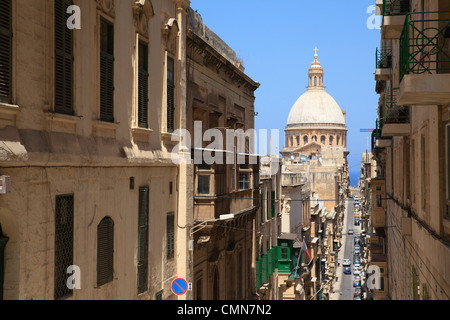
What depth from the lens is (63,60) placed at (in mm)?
8352

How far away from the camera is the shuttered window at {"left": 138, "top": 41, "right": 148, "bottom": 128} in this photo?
1165 centimetres

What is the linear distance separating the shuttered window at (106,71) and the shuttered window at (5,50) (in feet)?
9.26

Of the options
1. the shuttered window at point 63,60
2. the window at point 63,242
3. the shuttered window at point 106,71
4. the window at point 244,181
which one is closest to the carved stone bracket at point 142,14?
the shuttered window at point 106,71

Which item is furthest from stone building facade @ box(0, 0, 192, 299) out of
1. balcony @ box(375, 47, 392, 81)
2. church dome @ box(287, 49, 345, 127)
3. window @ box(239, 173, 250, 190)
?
church dome @ box(287, 49, 345, 127)

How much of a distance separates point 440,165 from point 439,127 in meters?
0.61

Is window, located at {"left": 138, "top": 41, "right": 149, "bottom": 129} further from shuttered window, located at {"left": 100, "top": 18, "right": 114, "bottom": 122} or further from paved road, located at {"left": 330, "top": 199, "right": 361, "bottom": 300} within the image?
paved road, located at {"left": 330, "top": 199, "right": 361, "bottom": 300}

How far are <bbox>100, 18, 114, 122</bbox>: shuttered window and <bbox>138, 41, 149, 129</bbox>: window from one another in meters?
1.44

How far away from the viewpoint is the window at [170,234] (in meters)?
13.4

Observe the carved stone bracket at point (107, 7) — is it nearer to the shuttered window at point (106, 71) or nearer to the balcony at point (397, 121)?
the shuttered window at point (106, 71)

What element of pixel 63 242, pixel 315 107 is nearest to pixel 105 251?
pixel 63 242

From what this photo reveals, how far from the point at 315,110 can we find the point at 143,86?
114 m

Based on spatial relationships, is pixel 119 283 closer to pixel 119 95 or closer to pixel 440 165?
pixel 119 95
